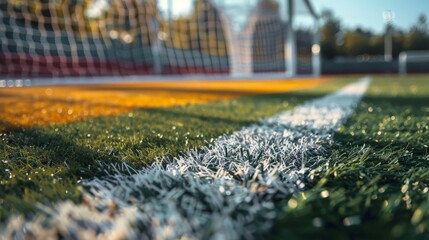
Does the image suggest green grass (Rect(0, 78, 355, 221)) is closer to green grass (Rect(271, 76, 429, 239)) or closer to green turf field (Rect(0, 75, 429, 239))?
green turf field (Rect(0, 75, 429, 239))

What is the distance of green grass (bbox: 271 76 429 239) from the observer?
0.84 meters

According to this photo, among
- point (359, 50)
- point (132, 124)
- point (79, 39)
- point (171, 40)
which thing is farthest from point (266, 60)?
point (359, 50)

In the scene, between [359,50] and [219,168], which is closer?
[219,168]

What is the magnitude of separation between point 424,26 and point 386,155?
58.2 meters

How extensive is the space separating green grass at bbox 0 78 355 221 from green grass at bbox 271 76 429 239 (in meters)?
0.64

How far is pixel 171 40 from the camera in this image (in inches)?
569

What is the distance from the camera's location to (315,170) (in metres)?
1.33

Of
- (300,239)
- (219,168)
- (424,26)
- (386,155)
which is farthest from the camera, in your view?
(424,26)

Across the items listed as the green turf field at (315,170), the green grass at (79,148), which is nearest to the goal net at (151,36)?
the green grass at (79,148)

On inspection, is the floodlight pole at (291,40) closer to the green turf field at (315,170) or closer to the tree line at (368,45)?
the green turf field at (315,170)

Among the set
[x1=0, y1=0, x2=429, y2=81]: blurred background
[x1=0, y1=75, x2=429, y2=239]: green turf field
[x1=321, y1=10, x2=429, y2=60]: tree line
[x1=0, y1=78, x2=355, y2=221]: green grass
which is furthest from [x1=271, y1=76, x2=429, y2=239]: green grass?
[x1=321, y1=10, x2=429, y2=60]: tree line

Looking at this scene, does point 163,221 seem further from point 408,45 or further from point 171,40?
point 408,45

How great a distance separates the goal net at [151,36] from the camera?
38.7 feet

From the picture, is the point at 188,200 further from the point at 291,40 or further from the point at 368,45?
the point at 368,45
